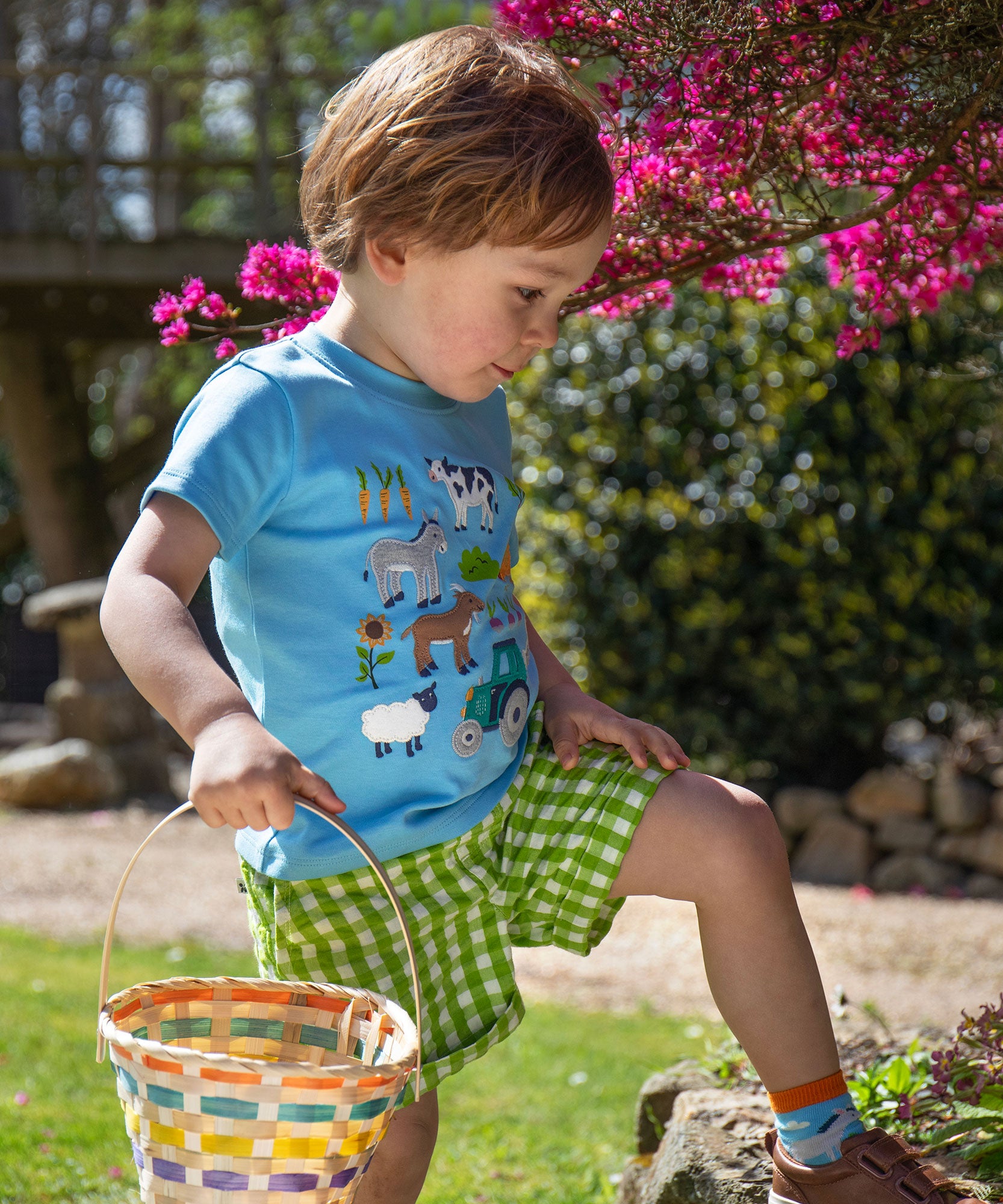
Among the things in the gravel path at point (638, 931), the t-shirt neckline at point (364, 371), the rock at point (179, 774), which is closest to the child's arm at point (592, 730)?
the t-shirt neckline at point (364, 371)

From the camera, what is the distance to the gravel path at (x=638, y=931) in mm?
4824

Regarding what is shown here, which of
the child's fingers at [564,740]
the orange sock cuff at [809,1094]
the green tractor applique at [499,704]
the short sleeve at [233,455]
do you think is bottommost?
the orange sock cuff at [809,1094]

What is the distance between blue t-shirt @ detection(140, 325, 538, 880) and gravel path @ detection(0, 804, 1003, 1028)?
9.94 feet

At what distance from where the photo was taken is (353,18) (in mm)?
12180

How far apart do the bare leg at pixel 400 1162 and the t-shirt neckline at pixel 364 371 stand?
1057 millimetres

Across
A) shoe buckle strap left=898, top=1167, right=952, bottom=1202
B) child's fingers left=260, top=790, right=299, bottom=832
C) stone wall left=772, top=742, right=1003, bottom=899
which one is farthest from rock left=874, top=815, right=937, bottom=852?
child's fingers left=260, top=790, right=299, bottom=832

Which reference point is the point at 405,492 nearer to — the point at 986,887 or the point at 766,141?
the point at 766,141

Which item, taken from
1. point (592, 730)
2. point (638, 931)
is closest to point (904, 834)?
point (638, 931)

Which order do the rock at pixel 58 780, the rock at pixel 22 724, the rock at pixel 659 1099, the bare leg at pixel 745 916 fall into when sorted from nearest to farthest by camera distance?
the bare leg at pixel 745 916
the rock at pixel 659 1099
the rock at pixel 58 780
the rock at pixel 22 724

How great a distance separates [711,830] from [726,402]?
15.1 feet

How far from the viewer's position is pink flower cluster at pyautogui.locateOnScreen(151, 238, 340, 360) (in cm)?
211

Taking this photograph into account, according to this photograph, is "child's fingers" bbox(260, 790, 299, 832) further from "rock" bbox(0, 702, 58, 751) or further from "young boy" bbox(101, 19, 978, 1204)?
"rock" bbox(0, 702, 58, 751)

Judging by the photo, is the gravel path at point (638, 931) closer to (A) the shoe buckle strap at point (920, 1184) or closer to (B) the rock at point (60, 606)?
(B) the rock at point (60, 606)

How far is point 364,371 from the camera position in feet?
6.01
